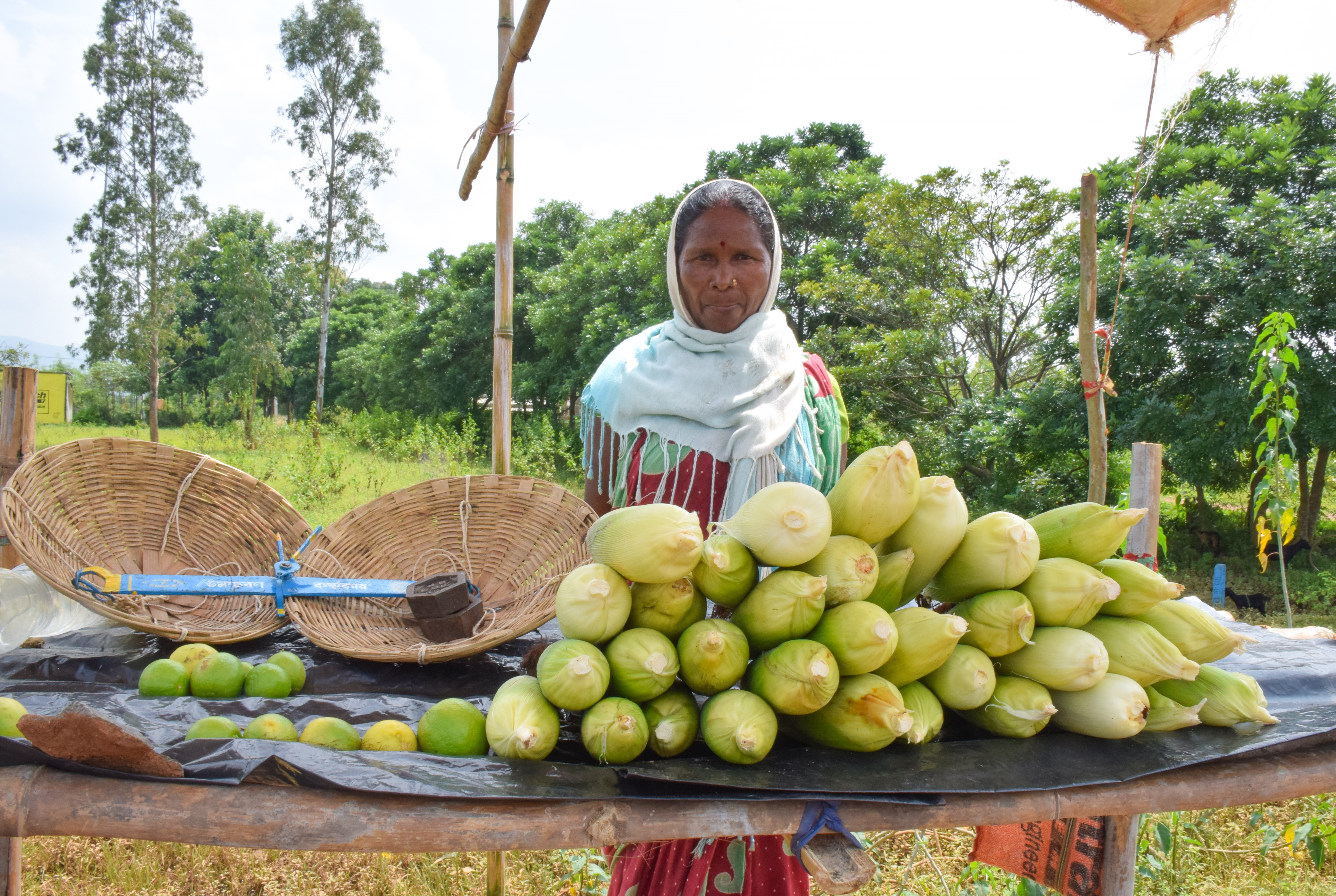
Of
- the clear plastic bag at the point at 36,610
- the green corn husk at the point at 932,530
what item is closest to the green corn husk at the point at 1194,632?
the green corn husk at the point at 932,530

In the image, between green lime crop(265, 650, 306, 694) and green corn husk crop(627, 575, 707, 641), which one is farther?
green lime crop(265, 650, 306, 694)

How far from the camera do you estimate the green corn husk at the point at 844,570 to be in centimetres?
113

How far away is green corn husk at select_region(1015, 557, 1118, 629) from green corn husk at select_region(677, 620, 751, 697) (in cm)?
50

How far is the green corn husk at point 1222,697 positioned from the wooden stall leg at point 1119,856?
58 cm

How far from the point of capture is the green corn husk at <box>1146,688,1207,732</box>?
49.2 inches

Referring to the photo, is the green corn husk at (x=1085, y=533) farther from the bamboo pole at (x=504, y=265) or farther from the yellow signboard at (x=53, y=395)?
the yellow signboard at (x=53, y=395)

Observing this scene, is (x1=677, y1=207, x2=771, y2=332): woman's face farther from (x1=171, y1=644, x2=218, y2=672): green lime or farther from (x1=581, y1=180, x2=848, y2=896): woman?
(x1=171, y1=644, x2=218, y2=672): green lime

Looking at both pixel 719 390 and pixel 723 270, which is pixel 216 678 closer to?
pixel 719 390

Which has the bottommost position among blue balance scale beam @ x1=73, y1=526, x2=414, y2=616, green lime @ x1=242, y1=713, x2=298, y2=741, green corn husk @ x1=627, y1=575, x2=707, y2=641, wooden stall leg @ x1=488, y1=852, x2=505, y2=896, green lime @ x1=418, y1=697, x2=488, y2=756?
wooden stall leg @ x1=488, y1=852, x2=505, y2=896

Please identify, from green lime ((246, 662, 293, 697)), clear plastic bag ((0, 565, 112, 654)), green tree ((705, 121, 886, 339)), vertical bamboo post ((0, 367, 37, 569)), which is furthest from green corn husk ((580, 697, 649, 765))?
green tree ((705, 121, 886, 339))

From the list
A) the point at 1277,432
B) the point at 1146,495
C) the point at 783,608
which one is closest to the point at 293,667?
the point at 783,608

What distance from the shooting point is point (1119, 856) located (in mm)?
1733

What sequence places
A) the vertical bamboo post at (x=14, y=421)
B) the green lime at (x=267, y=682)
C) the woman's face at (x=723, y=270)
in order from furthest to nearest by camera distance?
the vertical bamboo post at (x=14, y=421)
the woman's face at (x=723, y=270)
the green lime at (x=267, y=682)

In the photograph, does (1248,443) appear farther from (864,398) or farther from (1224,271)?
(864,398)
